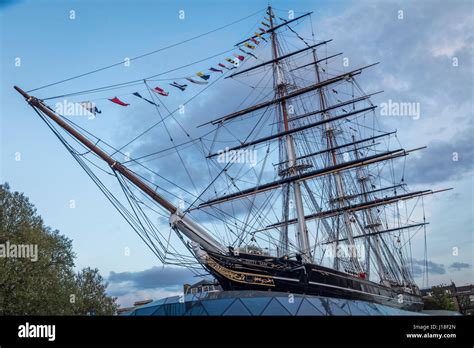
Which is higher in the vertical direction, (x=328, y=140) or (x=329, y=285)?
(x=328, y=140)

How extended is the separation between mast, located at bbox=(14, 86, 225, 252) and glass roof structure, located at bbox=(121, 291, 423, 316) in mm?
4587

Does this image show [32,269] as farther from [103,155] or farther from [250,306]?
[250,306]

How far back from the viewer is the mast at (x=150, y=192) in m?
17.3

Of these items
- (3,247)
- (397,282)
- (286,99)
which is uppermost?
(286,99)

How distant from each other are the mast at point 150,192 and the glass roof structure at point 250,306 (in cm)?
459

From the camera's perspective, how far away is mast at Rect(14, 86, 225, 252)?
17.3m

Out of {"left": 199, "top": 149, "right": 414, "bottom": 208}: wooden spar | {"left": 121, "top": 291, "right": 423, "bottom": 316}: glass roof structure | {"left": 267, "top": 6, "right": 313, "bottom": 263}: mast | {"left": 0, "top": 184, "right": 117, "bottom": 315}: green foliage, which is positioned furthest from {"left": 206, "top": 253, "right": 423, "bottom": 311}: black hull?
{"left": 0, "top": 184, "right": 117, "bottom": 315}: green foliage

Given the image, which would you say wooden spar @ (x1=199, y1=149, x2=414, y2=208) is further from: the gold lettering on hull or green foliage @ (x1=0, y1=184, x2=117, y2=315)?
green foliage @ (x1=0, y1=184, x2=117, y2=315)

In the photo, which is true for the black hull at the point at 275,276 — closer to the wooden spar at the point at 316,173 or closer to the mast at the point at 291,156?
the mast at the point at 291,156

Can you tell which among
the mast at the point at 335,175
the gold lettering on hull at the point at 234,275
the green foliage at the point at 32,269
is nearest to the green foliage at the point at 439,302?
the mast at the point at 335,175
